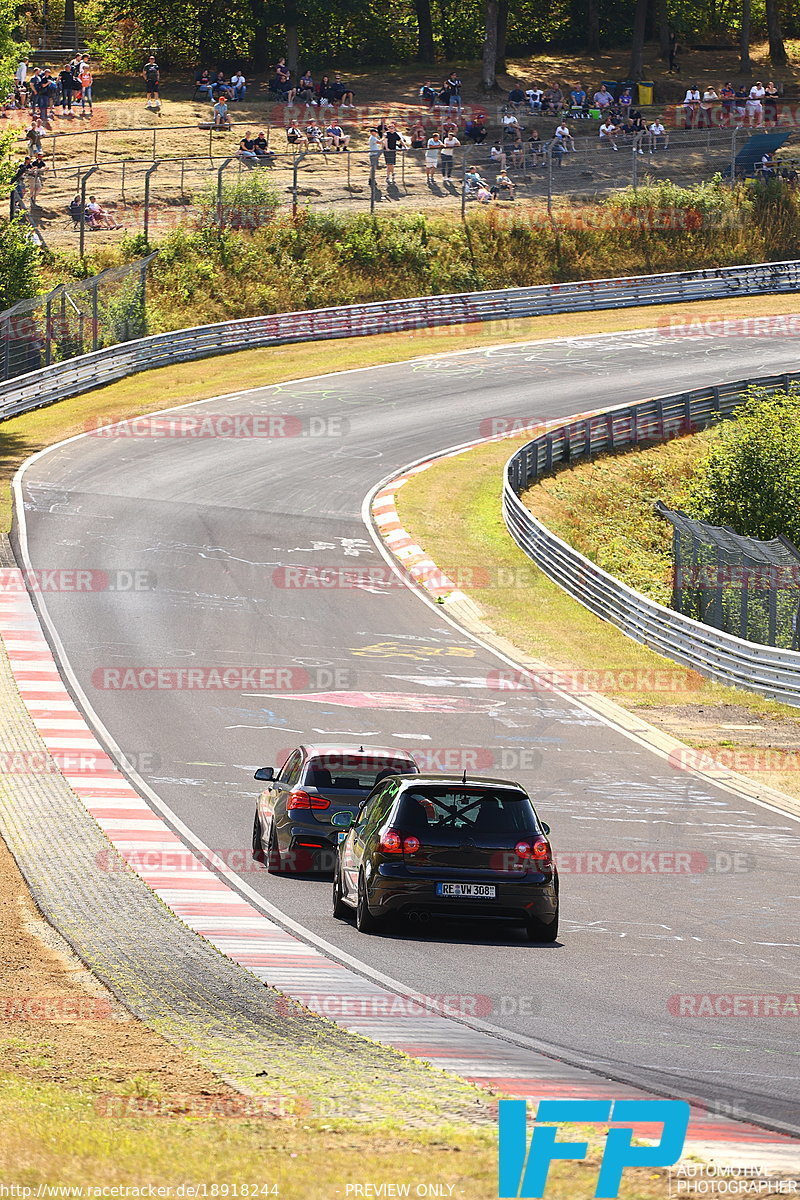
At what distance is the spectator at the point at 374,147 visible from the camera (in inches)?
2469

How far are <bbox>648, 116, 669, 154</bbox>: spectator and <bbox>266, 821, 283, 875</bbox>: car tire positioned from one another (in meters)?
59.4

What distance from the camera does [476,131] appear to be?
68438 millimetres

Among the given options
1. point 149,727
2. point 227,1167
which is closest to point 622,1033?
point 227,1167

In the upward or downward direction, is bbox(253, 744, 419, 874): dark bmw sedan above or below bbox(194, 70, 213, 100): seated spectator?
below

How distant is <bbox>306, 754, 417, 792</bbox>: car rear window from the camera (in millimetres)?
15914

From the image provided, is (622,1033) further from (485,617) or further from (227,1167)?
(485,617)

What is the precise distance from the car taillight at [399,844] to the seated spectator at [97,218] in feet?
162

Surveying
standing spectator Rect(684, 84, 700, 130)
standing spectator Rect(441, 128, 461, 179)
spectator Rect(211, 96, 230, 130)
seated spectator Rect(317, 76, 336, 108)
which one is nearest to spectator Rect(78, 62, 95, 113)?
spectator Rect(211, 96, 230, 130)

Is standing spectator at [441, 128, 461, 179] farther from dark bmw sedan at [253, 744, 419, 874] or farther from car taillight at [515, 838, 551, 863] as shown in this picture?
car taillight at [515, 838, 551, 863]

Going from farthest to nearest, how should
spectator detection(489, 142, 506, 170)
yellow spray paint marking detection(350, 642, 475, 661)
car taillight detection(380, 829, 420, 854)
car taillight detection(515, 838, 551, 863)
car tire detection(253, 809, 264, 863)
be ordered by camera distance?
spectator detection(489, 142, 506, 170), yellow spray paint marking detection(350, 642, 475, 661), car tire detection(253, 809, 264, 863), car taillight detection(515, 838, 551, 863), car taillight detection(380, 829, 420, 854)

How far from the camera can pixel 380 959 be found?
11.9 m

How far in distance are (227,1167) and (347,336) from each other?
53.1m

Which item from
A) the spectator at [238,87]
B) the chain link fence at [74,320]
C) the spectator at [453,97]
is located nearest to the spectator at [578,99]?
the spectator at [453,97]

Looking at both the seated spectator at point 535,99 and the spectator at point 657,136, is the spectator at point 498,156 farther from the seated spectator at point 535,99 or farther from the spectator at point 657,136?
the seated spectator at point 535,99
